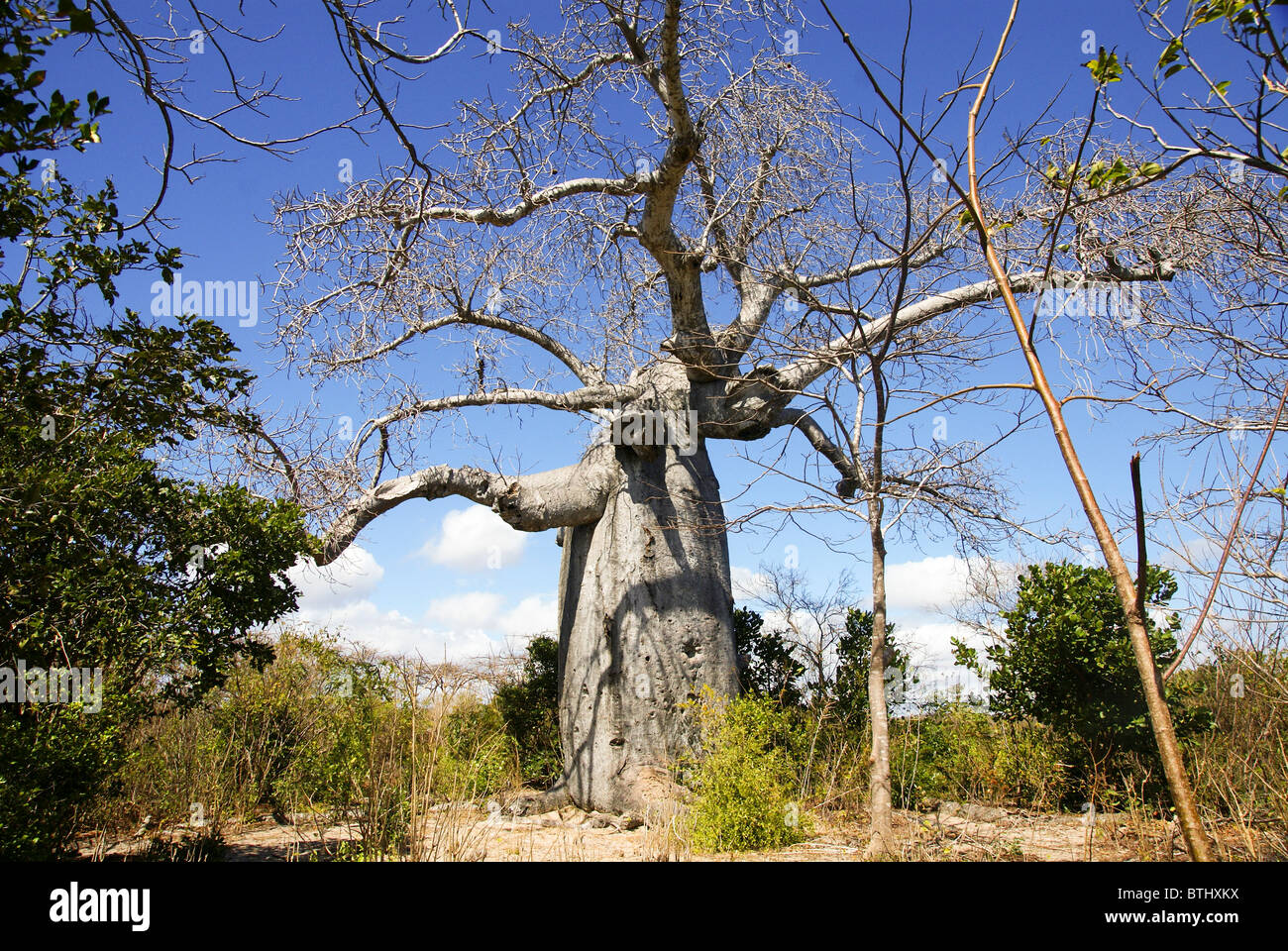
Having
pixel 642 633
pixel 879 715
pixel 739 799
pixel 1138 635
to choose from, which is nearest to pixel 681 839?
pixel 739 799

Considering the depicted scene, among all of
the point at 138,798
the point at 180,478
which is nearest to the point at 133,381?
the point at 180,478

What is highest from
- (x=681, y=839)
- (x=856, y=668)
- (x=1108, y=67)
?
(x=1108, y=67)

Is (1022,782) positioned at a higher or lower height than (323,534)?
lower

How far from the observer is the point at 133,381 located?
316 cm

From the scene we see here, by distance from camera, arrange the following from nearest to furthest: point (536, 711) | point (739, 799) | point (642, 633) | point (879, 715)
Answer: point (879, 715) < point (739, 799) < point (642, 633) < point (536, 711)

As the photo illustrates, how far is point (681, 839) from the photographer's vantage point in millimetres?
4211

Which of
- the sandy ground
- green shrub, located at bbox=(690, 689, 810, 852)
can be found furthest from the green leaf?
green shrub, located at bbox=(690, 689, 810, 852)

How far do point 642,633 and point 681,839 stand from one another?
216cm

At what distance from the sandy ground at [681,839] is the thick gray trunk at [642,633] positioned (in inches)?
17.4

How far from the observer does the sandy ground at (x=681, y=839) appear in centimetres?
375

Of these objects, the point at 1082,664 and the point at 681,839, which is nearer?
the point at 681,839

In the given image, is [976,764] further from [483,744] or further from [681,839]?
[483,744]
